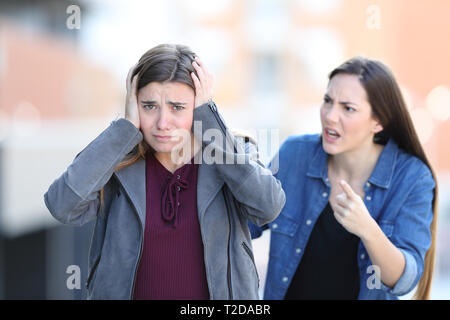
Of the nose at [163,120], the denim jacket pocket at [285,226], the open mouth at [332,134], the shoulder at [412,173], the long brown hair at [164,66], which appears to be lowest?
the denim jacket pocket at [285,226]

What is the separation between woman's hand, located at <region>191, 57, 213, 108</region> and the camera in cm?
122

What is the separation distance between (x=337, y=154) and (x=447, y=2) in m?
10.1

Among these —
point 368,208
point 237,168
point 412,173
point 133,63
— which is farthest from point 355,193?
point 133,63

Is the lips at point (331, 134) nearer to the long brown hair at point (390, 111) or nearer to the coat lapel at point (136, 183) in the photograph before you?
the long brown hair at point (390, 111)

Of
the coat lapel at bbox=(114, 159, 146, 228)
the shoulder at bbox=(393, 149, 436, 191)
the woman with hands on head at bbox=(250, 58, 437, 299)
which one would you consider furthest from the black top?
the coat lapel at bbox=(114, 159, 146, 228)

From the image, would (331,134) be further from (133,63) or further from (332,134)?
(133,63)

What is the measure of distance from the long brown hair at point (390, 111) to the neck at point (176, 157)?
582 mm

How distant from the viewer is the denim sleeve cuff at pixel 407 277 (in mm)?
1469

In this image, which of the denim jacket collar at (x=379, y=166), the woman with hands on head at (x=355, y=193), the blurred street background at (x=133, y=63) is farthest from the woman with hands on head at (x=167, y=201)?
the denim jacket collar at (x=379, y=166)

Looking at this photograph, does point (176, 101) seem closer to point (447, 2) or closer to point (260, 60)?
point (447, 2)
